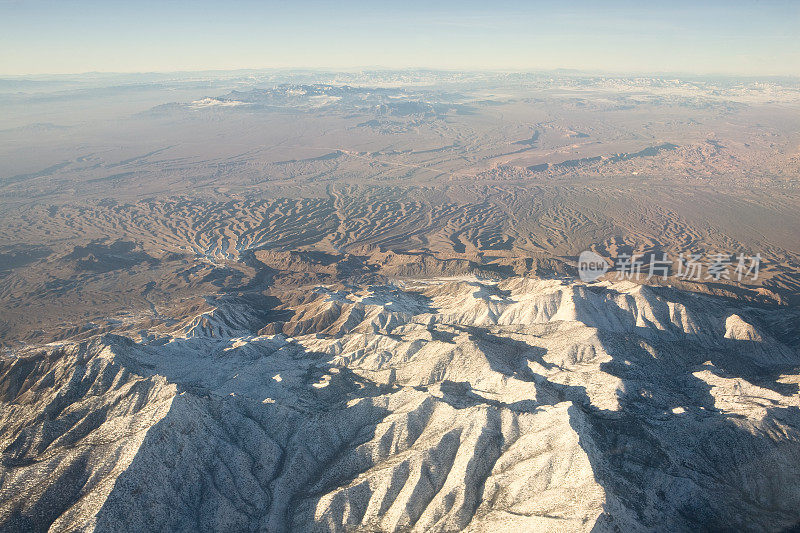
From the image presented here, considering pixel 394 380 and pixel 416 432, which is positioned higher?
pixel 416 432

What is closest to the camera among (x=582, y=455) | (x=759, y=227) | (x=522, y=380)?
(x=582, y=455)

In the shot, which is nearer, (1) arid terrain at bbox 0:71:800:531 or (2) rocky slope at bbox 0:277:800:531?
(2) rocky slope at bbox 0:277:800:531

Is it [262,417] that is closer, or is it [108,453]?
[108,453]

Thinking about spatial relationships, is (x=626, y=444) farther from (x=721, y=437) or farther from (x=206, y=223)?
(x=206, y=223)

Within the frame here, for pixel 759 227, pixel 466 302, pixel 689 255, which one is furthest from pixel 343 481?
pixel 759 227

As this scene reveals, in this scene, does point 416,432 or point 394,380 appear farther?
point 394,380

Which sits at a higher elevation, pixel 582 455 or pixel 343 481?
pixel 582 455

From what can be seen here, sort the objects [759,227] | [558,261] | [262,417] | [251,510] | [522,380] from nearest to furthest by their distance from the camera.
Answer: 1. [251,510]
2. [262,417]
3. [522,380]
4. [558,261]
5. [759,227]

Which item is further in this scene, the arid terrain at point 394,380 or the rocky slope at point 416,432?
the arid terrain at point 394,380
